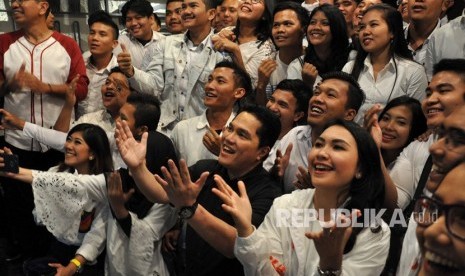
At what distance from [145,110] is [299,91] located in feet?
2.58

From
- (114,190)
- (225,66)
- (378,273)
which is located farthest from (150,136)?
(378,273)

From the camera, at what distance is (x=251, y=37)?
12.3 feet

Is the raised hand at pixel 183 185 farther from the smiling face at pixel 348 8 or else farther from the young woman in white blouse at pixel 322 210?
the smiling face at pixel 348 8

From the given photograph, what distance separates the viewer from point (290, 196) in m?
2.13

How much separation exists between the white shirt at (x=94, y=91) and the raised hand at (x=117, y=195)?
44.0 inches

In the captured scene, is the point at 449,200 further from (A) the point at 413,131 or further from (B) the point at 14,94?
(B) the point at 14,94

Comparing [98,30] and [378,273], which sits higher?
[98,30]

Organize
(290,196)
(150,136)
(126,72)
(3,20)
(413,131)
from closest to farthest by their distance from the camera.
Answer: (290,196) → (413,131) → (150,136) → (126,72) → (3,20)

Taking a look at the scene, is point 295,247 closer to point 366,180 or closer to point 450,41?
point 366,180

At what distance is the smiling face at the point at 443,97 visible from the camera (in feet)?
7.81

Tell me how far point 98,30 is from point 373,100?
1.87 meters

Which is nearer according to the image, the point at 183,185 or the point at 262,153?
the point at 183,185

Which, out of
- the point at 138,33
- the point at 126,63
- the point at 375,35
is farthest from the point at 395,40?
the point at 138,33

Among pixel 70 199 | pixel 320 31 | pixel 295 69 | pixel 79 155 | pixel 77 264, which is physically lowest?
pixel 77 264
